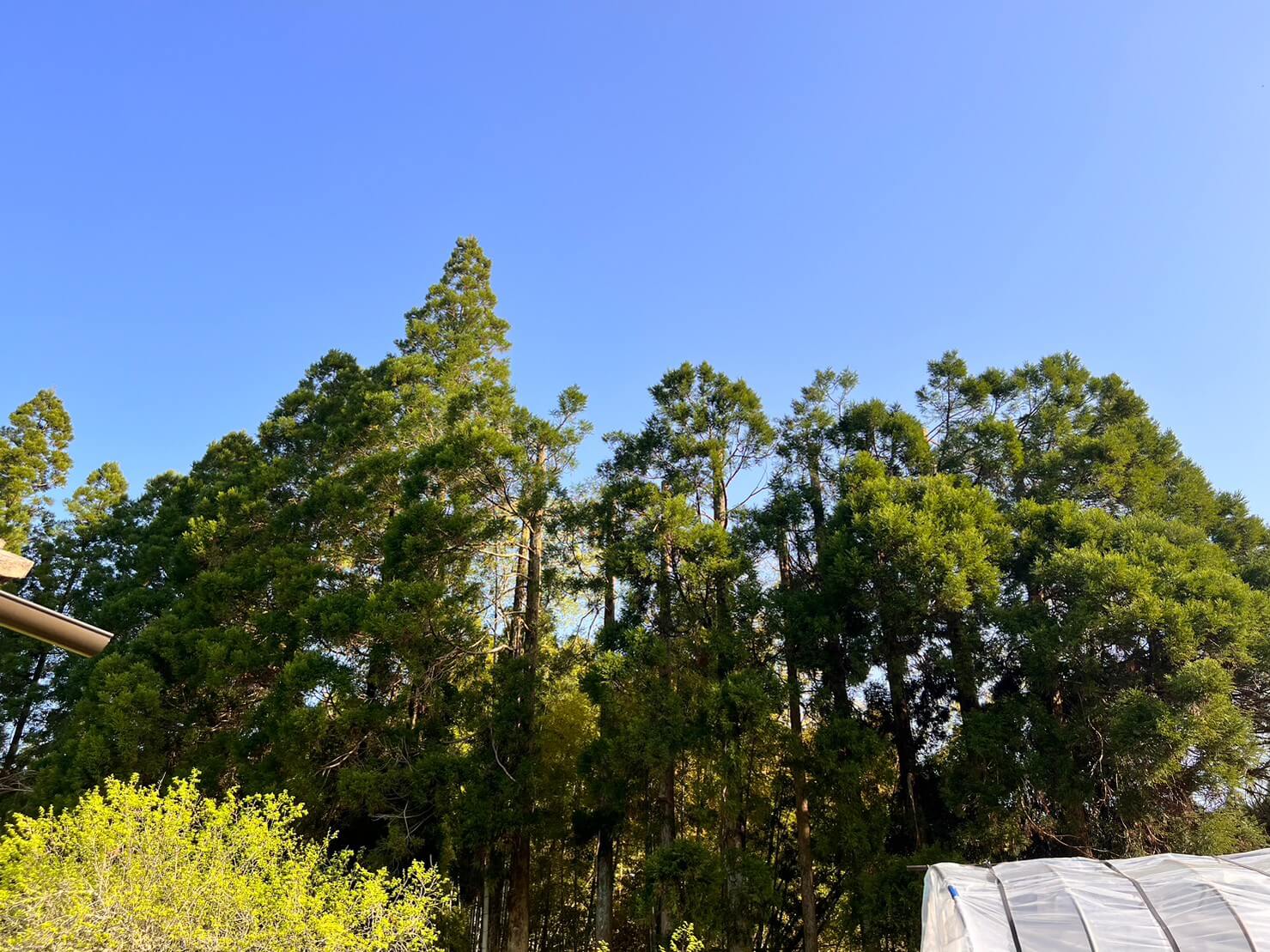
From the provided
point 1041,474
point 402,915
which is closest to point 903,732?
point 1041,474

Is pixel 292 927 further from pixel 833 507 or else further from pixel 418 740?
pixel 833 507

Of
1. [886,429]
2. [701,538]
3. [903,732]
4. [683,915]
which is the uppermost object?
[886,429]

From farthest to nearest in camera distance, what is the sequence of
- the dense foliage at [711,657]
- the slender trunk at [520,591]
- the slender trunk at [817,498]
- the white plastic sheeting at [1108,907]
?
the slender trunk at [520,591]
the slender trunk at [817,498]
the dense foliage at [711,657]
the white plastic sheeting at [1108,907]

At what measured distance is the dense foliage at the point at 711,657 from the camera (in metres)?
8.12

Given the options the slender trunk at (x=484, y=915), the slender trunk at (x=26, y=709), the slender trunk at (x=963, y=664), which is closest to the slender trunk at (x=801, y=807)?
the slender trunk at (x=963, y=664)

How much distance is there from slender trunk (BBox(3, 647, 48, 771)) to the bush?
38.9 ft

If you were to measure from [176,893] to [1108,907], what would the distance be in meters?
6.66

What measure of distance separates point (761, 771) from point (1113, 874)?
19.0 ft

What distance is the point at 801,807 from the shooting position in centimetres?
932

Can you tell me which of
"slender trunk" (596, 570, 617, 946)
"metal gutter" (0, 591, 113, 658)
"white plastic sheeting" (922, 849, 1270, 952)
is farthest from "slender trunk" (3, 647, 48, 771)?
"white plastic sheeting" (922, 849, 1270, 952)

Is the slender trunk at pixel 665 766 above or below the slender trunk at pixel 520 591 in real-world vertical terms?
below

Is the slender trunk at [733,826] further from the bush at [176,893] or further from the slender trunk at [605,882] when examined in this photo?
the bush at [176,893]

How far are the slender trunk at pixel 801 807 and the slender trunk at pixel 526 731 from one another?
12.3 feet

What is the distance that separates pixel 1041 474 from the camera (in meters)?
10.9
